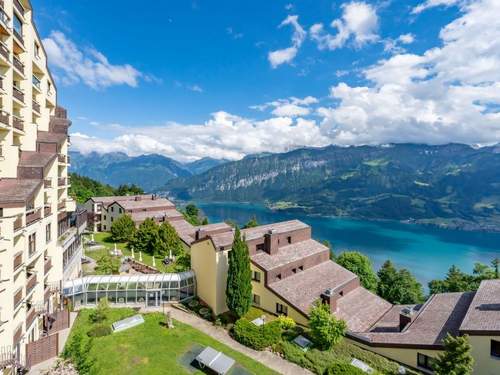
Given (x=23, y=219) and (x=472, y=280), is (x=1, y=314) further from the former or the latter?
(x=472, y=280)

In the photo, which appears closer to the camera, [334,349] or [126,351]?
[126,351]

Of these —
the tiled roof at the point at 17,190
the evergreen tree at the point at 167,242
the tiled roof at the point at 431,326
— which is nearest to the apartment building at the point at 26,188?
the tiled roof at the point at 17,190

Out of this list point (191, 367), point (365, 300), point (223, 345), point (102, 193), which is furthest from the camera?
point (102, 193)

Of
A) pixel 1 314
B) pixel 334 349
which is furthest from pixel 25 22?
pixel 334 349

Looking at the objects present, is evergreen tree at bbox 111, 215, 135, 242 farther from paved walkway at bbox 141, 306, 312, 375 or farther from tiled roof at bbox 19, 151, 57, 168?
tiled roof at bbox 19, 151, 57, 168

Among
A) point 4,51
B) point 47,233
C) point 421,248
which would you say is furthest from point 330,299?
point 421,248

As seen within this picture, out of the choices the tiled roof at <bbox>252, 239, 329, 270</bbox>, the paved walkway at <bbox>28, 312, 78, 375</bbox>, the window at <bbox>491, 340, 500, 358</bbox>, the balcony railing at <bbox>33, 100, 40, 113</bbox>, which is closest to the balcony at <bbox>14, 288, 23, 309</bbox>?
the paved walkway at <bbox>28, 312, 78, 375</bbox>
